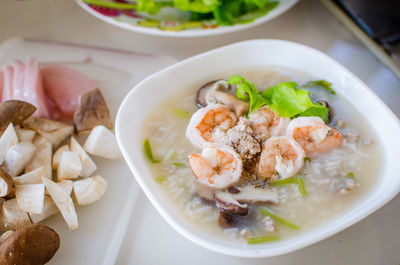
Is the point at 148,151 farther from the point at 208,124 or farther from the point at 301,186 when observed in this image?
the point at 301,186

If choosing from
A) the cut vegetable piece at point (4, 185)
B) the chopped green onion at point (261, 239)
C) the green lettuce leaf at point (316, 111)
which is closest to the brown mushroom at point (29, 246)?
the cut vegetable piece at point (4, 185)

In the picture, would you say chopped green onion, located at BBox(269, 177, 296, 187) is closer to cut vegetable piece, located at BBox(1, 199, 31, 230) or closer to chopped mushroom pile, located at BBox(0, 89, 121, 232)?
chopped mushroom pile, located at BBox(0, 89, 121, 232)

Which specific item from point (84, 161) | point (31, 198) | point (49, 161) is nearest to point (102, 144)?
point (84, 161)

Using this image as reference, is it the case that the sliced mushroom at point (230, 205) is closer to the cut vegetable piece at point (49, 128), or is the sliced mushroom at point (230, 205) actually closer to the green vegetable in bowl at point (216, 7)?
the cut vegetable piece at point (49, 128)

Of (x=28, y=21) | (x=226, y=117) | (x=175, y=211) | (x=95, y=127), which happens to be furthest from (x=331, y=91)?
(x=28, y=21)

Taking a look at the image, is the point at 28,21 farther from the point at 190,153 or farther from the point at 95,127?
the point at 190,153

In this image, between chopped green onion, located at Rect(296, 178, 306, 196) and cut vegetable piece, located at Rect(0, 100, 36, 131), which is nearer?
chopped green onion, located at Rect(296, 178, 306, 196)

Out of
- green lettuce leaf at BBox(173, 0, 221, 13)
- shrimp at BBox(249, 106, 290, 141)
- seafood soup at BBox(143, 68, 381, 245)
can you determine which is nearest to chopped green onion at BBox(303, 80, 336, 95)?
seafood soup at BBox(143, 68, 381, 245)
